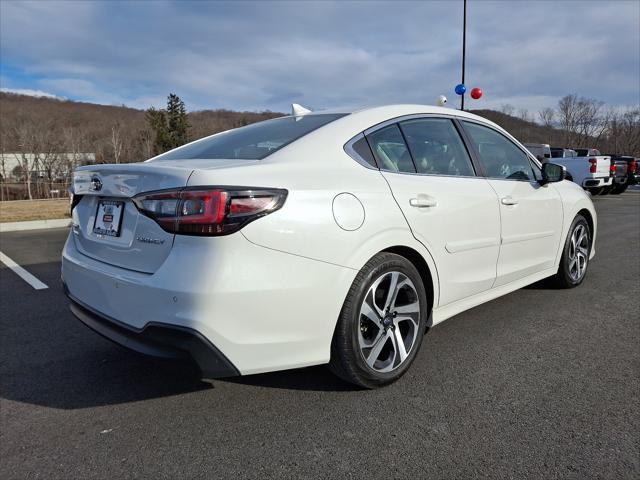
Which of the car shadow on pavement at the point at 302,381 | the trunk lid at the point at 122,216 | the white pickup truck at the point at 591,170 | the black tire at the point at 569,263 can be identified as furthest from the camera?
the white pickup truck at the point at 591,170

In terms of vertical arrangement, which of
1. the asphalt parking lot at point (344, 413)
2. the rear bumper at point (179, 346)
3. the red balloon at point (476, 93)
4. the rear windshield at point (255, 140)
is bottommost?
the asphalt parking lot at point (344, 413)

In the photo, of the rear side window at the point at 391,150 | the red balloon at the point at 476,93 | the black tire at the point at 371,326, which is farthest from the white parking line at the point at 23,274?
the red balloon at the point at 476,93

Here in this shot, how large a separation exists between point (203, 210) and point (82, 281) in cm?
101

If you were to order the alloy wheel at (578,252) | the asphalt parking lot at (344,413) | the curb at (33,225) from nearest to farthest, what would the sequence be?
the asphalt parking lot at (344,413) → the alloy wheel at (578,252) → the curb at (33,225)

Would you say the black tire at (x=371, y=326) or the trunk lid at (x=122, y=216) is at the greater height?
the trunk lid at (x=122, y=216)

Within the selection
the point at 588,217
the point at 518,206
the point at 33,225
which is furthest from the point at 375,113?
the point at 33,225

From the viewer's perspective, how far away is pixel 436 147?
318 cm

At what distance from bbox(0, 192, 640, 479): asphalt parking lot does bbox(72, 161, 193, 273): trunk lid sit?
1.74 feet

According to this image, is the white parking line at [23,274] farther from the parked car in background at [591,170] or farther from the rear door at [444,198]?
the parked car in background at [591,170]

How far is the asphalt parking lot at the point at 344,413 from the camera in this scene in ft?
6.58

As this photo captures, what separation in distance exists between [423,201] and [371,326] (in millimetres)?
784

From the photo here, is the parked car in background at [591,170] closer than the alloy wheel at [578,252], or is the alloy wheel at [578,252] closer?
the alloy wheel at [578,252]

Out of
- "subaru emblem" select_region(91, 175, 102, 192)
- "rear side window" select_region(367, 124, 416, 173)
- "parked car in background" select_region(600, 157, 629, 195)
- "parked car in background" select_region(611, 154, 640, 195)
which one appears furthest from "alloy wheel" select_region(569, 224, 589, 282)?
"parked car in background" select_region(611, 154, 640, 195)

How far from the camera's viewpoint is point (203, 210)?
2029 millimetres
